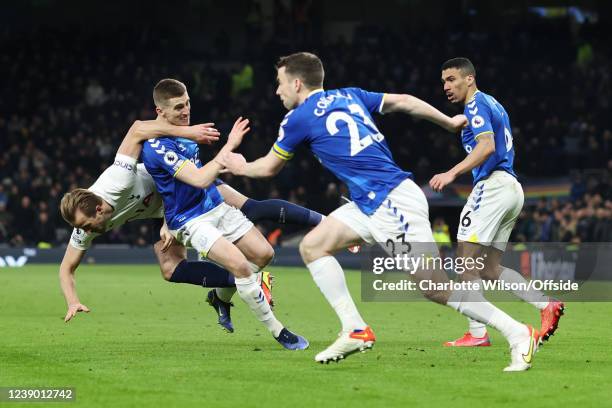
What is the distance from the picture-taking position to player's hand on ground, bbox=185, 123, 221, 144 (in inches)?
376

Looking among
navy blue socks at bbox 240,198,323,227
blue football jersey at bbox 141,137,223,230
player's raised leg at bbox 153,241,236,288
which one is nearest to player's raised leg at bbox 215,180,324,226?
navy blue socks at bbox 240,198,323,227

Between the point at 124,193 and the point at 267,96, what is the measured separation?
72.2ft

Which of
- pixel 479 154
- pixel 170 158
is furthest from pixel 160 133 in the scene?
pixel 479 154

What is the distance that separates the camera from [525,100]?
30859 millimetres

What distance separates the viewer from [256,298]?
31.9 ft

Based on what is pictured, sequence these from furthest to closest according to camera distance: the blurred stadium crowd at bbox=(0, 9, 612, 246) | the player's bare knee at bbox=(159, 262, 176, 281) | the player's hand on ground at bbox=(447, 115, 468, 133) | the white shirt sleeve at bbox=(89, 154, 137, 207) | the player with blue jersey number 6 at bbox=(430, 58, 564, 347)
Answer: the blurred stadium crowd at bbox=(0, 9, 612, 246)
the player's bare knee at bbox=(159, 262, 176, 281)
the white shirt sleeve at bbox=(89, 154, 137, 207)
the player with blue jersey number 6 at bbox=(430, 58, 564, 347)
the player's hand on ground at bbox=(447, 115, 468, 133)

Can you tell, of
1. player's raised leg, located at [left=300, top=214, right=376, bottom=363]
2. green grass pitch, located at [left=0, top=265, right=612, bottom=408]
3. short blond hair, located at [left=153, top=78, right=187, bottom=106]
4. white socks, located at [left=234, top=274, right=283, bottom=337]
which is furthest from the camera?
short blond hair, located at [left=153, top=78, right=187, bottom=106]

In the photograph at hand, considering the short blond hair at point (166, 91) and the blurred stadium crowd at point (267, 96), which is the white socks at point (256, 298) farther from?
the blurred stadium crowd at point (267, 96)

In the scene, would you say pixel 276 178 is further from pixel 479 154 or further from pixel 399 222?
pixel 399 222

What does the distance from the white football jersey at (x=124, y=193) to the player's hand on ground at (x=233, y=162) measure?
6.28 ft

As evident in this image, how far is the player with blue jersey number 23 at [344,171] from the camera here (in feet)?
27.2

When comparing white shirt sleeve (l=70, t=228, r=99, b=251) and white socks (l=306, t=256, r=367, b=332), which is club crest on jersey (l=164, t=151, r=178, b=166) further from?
white socks (l=306, t=256, r=367, b=332)

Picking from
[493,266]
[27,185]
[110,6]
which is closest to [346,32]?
[110,6]

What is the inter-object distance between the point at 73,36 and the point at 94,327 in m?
24.0
